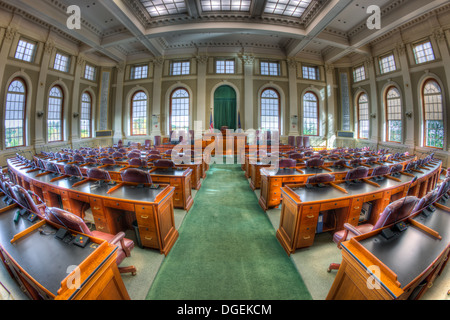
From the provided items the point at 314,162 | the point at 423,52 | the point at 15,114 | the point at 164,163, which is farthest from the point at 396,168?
the point at 15,114

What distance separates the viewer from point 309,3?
868 centimetres

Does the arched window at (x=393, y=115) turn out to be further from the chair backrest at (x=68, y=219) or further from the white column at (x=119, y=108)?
the white column at (x=119, y=108)

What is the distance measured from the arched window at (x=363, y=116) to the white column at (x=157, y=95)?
14.4m

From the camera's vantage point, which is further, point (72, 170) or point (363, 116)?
point (363, 116)

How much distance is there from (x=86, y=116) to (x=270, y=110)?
13050mm

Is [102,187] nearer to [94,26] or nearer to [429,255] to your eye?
[429,255]

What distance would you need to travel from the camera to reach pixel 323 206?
2.59 m

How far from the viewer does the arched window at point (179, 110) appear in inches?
528

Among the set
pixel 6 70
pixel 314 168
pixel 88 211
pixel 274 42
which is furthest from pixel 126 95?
pixel 314 168

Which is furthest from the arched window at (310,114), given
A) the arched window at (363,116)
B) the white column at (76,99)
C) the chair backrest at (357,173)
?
the white column at (76,99)

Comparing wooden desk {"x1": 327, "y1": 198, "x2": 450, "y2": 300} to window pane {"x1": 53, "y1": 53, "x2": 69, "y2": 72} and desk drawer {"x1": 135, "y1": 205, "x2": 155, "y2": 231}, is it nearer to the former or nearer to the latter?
desk drawer {"x1": 135, "y1": 205, "x2": 155, "y2": 231}

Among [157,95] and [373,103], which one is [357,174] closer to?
[373,103]

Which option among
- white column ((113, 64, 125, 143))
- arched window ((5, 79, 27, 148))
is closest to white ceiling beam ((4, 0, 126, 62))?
white column ((113, 64, 125, 143))

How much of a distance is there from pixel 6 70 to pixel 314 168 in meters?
13.3
